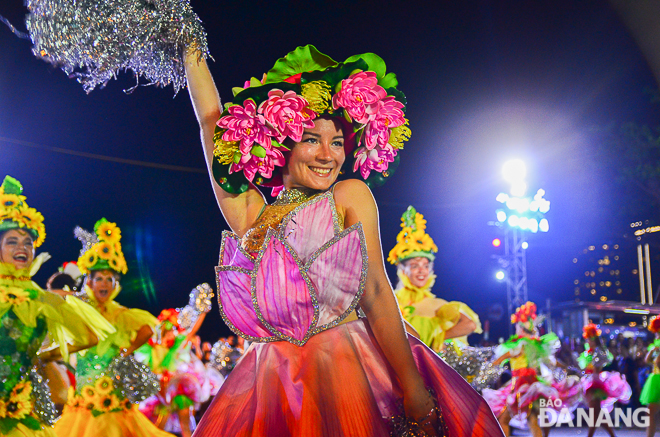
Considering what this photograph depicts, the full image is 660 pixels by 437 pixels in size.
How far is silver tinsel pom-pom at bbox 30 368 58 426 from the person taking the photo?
3.82 meters

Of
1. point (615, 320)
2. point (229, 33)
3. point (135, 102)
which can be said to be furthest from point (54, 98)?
point (615, 320)

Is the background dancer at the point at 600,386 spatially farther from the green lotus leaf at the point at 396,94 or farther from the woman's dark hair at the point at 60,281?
the green lotus leaf at the point at 396,94

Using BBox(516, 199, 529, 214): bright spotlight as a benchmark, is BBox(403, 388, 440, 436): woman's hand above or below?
below

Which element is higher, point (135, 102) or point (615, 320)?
point (135, 102)

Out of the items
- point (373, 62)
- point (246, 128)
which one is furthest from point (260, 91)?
point (373, 62)

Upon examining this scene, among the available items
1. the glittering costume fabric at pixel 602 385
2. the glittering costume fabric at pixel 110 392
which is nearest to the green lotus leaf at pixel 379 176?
the glittering costume fabric at pixel 110 392

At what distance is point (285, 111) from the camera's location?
211cm

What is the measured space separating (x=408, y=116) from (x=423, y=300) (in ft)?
18.4

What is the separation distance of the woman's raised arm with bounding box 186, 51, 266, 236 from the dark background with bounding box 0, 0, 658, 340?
17.3 feet

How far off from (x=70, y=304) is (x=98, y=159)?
6.75 meters

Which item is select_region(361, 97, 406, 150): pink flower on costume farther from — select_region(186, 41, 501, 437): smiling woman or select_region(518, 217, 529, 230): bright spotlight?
select_region(518, 217, 529, 230): bright spotlight

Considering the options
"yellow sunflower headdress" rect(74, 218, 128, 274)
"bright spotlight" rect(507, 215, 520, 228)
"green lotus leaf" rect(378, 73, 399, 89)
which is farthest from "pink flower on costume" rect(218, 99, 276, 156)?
"bright spotlight" rect(507, 215, 520, 228)

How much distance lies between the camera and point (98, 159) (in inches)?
417

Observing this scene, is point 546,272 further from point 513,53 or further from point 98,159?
point 98,159
